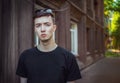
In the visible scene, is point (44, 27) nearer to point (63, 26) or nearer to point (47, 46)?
point (47, 46)

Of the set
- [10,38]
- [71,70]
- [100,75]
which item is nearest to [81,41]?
[100,75]

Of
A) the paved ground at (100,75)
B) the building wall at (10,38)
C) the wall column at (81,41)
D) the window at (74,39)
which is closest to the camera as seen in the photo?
the building wall at (10,38)

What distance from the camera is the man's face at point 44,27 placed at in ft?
9.82

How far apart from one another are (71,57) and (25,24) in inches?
259

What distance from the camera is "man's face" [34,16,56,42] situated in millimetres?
2994

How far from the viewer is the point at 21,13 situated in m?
9.30

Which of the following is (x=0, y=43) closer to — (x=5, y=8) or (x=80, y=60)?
(x=5, y=8)

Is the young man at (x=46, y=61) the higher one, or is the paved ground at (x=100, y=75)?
the young man at (x=46, y=61)

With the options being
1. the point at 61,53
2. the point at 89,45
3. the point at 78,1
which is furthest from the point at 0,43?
the point at 89,45

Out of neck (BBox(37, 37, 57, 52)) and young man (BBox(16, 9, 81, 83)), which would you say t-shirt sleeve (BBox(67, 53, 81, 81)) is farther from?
neck (BBox(37, 37, 57, 52))

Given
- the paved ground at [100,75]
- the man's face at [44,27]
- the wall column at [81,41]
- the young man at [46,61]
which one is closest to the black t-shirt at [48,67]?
the young man at [46,61]

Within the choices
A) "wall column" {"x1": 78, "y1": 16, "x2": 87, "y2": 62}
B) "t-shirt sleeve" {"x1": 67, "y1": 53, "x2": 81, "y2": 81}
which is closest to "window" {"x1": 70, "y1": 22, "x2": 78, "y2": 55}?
"wall column" {"x1": 78, "y1": 16, "x2": 87, "y2": 62}

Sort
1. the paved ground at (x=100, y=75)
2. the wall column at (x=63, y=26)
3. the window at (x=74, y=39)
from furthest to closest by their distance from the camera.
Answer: the window at (x=74, y=39) → the wall column at (x=63, y=26) → the paved ground at (x=100, y=75)

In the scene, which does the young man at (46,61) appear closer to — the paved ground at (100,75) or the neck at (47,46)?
the neck at (47,46)
